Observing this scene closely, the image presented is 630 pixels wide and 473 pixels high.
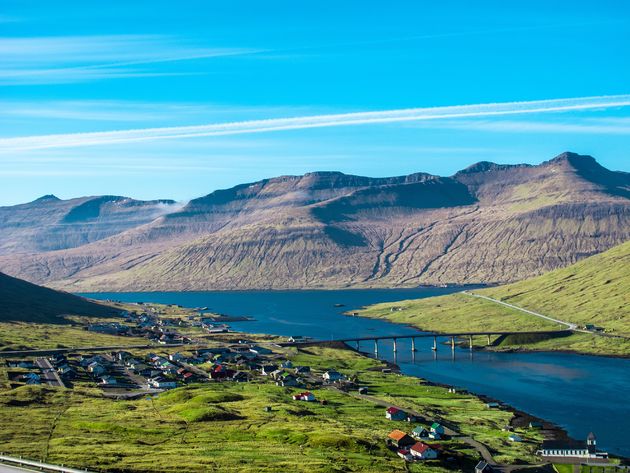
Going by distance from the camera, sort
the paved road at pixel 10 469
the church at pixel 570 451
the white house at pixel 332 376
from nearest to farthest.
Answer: the paved road at pixel 10 469 → the church at pixel 570 451 → the white house at pixel 332 376

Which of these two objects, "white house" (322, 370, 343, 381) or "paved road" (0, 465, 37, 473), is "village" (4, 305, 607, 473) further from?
"paved road" (0, 465, 37, 473)

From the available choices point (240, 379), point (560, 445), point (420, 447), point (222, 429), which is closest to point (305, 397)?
point (240, 379)

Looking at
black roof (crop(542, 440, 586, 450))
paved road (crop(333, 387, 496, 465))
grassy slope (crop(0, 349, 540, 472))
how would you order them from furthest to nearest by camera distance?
black roof (crop(542, 440, 586, 450)), paved road (crop(333, 387, 496, 465)), grassy slope (crop(0, 349, 540, 472))

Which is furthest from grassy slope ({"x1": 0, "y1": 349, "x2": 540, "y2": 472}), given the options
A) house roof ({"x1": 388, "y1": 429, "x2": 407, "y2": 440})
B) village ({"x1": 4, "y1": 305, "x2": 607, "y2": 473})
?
village ({"x1": 4, "y1": 305, "x2": 607, "y2": 473})

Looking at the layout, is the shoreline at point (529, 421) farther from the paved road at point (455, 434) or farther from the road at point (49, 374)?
the road at point (49, 374)

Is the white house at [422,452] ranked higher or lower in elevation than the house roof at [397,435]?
lower

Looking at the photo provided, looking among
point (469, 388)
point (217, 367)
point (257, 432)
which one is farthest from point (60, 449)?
point (469, 388)

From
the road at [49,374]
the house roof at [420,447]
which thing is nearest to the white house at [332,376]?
the road at [49,374]

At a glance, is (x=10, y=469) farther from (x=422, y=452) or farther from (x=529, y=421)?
(x=529, y=421)

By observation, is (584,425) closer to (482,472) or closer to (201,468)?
(482,472)
